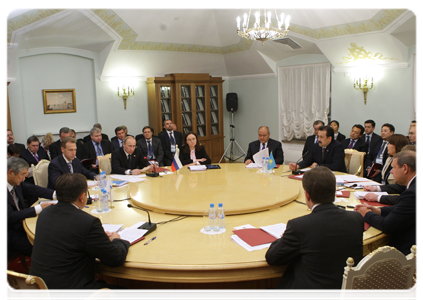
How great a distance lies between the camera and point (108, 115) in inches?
365

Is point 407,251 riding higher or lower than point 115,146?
lower

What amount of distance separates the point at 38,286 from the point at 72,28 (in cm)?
650

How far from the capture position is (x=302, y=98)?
31.3ft

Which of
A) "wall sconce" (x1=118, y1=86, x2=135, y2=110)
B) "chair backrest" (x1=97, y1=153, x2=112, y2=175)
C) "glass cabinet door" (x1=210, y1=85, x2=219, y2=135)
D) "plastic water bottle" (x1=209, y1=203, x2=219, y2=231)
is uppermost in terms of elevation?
"wall sconce" (x1=118, y1=86, x2=135, y2=110)

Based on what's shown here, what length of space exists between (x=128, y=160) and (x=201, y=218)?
2.67 m

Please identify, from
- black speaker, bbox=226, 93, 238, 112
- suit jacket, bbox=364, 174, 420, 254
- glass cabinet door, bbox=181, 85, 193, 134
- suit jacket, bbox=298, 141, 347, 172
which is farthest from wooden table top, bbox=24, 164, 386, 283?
black speaker, bbox=226, 93, 238, 112

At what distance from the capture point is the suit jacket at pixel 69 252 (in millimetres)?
2328

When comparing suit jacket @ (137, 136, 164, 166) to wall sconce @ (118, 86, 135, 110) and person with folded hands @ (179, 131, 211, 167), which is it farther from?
wall sconce @ (118, 86, 135, 110)

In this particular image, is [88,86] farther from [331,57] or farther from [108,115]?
[331,57]

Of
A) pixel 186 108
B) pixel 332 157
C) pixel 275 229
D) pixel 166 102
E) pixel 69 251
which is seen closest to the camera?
pixel 69 251

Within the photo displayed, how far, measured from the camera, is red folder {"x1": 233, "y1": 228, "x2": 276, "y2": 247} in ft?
8.74

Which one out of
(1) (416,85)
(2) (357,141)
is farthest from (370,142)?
(1) (416,85)

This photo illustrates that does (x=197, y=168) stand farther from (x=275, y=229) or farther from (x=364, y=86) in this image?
(x=364, y=86)
